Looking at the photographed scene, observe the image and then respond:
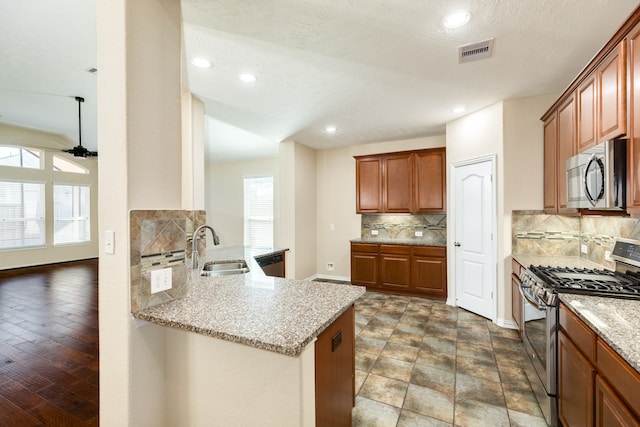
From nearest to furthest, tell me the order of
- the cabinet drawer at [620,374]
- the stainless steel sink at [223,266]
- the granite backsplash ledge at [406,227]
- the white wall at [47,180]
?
1. the cabinet drawer at [620,374]
2. the stainless steel sink at [223,266]
3. the granite backsplash ledge at [406,227]
4. the white wall at [47,180]

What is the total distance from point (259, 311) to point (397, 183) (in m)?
3.92

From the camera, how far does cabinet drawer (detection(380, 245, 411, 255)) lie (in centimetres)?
444

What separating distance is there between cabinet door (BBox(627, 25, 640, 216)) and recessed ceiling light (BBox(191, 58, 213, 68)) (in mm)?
2886

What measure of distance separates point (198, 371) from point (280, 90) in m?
2.66

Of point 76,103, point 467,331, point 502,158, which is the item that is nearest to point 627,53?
point 502,158

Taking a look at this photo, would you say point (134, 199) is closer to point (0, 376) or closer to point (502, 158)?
point (0, 376)

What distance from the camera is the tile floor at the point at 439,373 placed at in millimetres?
1862

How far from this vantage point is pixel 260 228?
23.0ft

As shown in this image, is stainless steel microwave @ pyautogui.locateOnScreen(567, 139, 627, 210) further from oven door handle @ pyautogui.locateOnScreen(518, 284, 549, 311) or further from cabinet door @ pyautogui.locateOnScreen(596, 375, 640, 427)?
cabinet door @ pyautogui.locateOnScreen(596, 375, 640, 427)

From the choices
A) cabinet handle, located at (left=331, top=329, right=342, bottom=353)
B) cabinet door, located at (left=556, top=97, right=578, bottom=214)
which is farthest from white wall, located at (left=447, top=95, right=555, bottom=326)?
cabinet handle, located at (left=331, top=329, right=342, bottom=353)

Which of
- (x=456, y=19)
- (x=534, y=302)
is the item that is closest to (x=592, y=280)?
(x=534, y=302)

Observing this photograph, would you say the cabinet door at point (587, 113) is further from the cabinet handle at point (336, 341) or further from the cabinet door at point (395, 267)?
the cabinet door at point (395, 267)

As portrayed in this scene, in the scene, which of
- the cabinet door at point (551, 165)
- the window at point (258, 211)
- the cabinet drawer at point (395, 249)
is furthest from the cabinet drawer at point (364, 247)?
the window at point (258, 211)

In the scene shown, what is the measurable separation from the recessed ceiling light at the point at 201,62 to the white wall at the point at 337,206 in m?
3.45
